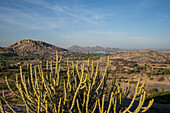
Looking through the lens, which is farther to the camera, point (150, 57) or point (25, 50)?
point (25, 50)

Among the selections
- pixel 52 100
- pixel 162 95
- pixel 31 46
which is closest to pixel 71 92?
pixel 52 100

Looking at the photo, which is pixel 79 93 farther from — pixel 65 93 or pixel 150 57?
pixel 150 57

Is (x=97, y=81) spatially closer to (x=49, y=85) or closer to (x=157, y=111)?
(x=49, y=85)

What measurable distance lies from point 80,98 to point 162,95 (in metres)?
13.9

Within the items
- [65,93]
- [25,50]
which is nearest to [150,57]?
[65,93]

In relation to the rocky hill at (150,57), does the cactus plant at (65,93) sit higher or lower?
higher

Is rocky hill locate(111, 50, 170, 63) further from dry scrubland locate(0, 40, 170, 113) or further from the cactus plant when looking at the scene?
the cactus plant

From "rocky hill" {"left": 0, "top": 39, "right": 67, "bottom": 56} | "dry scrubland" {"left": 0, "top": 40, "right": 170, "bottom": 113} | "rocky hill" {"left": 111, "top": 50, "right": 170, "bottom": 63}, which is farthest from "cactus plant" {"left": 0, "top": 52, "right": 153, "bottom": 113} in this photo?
"rocky hill" {"left": 0, "top": 39, "right": 67, "bottom": 56}

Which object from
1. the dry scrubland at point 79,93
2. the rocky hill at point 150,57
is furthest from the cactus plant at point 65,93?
the rocky hill at point 150,57

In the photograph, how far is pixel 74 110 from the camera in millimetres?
3543

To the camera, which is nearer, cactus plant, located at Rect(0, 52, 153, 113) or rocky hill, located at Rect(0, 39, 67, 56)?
cactus plant, located at Rect(0, 52, 153, 113)

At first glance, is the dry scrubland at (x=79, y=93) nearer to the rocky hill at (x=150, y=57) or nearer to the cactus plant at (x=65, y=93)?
the cactus plant at (x=65, y=93)

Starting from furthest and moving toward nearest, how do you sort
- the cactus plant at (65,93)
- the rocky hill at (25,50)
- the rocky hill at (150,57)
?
the rocky hill at (25,50) → the rocky hill at (150,57) → the cactus plant at (65,93)

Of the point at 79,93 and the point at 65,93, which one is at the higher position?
the point at 65,93
